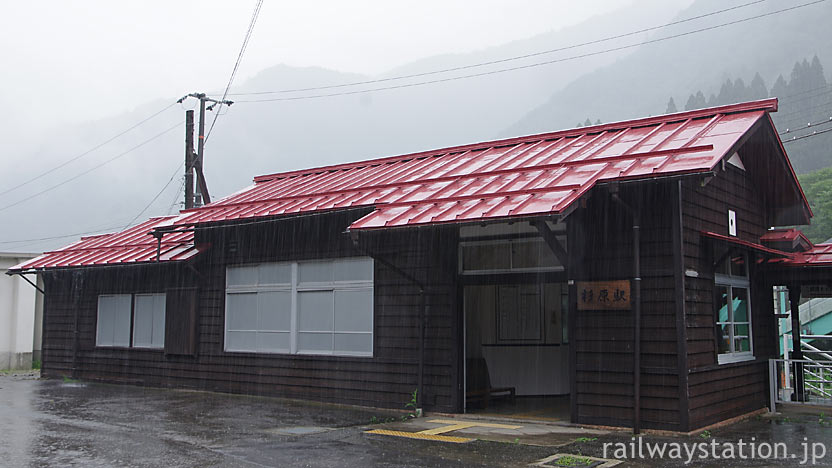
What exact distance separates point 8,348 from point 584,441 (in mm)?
Answer: 19964

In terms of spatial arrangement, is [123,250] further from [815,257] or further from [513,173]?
[815,257]

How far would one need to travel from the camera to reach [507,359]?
45.3ft

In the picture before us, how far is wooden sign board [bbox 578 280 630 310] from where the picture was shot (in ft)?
31.6

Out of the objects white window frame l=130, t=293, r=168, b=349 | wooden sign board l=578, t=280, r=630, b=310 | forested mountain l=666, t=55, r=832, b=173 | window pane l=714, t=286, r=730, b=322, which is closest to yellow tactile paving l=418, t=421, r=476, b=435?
wooden sign board l=578, t=280, r=630, b=310

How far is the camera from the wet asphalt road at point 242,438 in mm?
7938

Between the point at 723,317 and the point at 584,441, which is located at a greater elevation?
the point at 723,317

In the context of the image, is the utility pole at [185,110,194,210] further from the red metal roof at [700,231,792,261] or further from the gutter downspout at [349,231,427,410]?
the red metal roof at [700,231,792,261]

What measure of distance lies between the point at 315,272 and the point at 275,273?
3.47 feet

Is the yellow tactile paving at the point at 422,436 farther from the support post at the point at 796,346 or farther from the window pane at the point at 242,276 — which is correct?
the support post at the point at 796,346

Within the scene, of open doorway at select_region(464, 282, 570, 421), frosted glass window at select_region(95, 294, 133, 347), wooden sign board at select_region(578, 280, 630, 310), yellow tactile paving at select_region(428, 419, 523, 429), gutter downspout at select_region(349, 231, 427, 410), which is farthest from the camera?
frosted glass window at select_region(95, 294, 133, 347)

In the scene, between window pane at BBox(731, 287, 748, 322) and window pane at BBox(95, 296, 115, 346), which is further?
window pane at BBox(95, 296, 115, 346)

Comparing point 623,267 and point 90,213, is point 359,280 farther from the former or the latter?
point 90,213

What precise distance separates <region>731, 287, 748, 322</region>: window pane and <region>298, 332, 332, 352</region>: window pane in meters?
6.67

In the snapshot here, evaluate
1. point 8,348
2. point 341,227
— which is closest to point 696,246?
point 341,227
